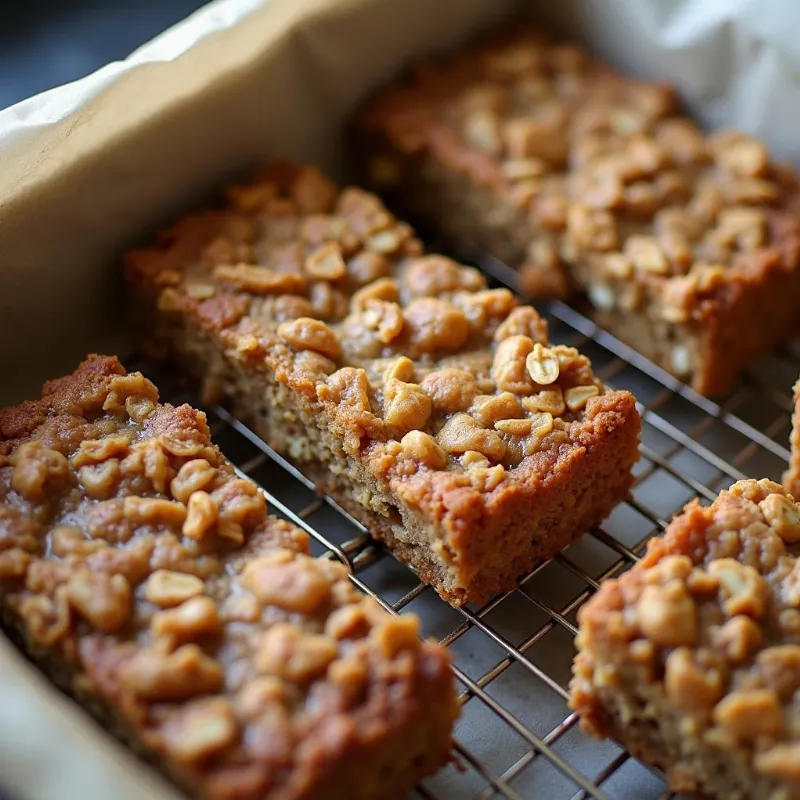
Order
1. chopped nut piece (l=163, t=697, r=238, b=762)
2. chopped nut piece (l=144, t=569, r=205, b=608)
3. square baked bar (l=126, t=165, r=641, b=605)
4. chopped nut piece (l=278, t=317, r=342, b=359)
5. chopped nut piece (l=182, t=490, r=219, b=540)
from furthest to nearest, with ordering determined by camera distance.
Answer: chopped nut piece (l=278, t=317, r=342, b=359) → square baked bar (l=126, t=165, r=641, b=605) → chopped nut piece (l=182, t=490, r=219, b=540) → chopped nut piece (l=144, t=569, r=205, b=608) → chopped nut piece (l=163, t=697, r=238, b=762)

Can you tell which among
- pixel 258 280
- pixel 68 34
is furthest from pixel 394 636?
pixel 68 34

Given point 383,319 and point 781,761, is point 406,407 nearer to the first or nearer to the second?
point 383,319

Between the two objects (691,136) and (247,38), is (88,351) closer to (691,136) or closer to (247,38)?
(247,38)

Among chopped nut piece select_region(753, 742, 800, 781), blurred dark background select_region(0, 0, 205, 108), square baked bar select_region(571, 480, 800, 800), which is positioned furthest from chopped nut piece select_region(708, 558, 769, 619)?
blurred dark background select_region(0, 0, 205, 108)

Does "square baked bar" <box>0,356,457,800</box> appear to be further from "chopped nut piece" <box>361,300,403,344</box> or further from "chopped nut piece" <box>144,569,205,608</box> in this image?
"chopped nut piece" <box>361,300,403,344</box>

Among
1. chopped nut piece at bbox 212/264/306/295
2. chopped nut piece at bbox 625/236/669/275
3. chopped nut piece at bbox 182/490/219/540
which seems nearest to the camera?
chopped nut piece at bbox 182/490/219/540

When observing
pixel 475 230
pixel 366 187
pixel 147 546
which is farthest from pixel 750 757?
pixel 366 187
